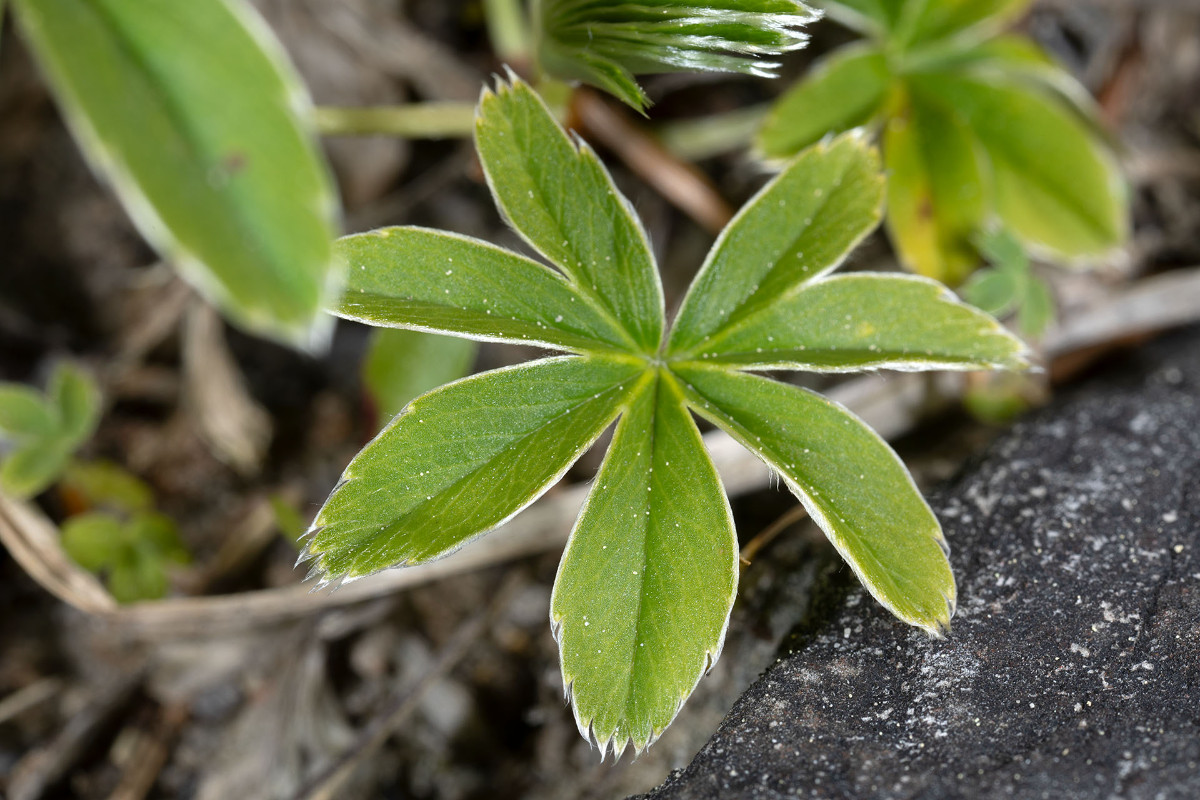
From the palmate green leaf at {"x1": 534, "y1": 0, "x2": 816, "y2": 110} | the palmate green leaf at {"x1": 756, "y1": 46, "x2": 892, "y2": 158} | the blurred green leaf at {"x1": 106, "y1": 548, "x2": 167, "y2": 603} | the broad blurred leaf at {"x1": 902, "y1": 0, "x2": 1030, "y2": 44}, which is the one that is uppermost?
the palmate green leaf at {"x1": 534, "y1": 0, "x2": 816, "y2": 110}

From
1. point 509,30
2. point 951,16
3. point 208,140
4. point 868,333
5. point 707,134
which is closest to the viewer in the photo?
point 208,140

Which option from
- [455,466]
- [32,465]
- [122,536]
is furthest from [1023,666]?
[32,465]

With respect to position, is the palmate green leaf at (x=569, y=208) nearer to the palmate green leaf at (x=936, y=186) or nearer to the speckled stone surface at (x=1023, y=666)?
the speckled stone surface at (x=1023, y=666)

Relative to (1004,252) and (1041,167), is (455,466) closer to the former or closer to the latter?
(1004,252)

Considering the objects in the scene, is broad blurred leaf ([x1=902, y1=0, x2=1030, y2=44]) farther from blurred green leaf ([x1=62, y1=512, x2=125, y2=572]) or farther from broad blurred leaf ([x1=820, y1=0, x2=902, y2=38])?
blurred green leaf ([x1=62, y1=512, x2=125, y2=572])

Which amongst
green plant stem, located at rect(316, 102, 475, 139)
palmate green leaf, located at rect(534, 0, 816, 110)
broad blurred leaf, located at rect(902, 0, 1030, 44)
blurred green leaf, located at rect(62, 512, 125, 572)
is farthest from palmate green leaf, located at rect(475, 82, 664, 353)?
blurred green leaf, located at rect(62, 512, 125, 572)

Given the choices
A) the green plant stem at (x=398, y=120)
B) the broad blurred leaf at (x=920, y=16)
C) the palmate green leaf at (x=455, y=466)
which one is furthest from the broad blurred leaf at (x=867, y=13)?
the palmate green leaf at (x=455, y=466)
